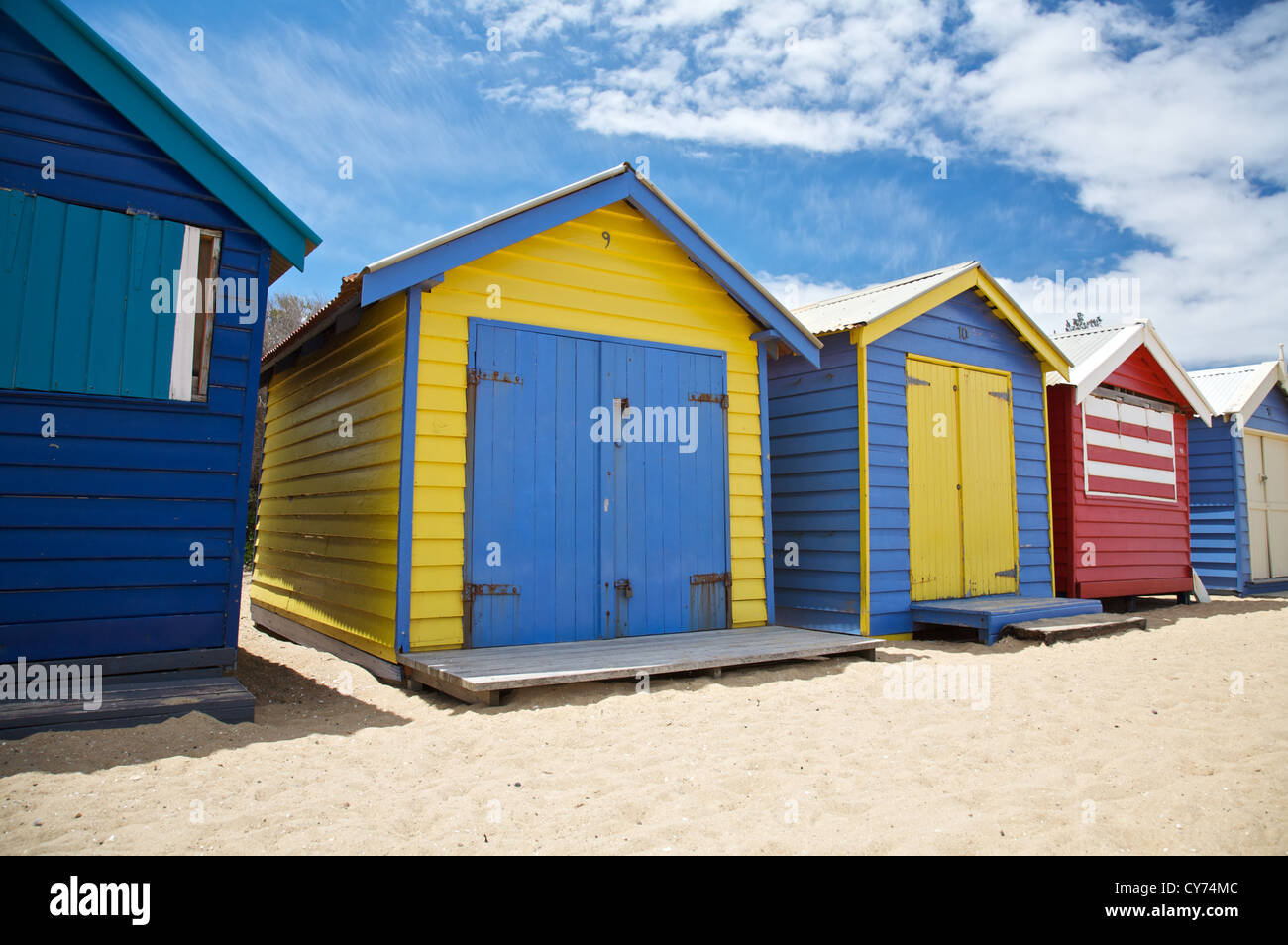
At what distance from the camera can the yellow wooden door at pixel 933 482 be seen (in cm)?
848

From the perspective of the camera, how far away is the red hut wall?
1082 centimetres

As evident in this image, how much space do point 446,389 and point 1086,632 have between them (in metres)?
6.90

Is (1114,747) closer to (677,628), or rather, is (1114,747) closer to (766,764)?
(766,764)

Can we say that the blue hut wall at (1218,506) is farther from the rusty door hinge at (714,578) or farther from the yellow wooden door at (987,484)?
the rusty door hinge at (714,578)

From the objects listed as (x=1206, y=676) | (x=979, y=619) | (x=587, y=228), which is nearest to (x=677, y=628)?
(x=979, y=619)

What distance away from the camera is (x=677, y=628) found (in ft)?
23.1

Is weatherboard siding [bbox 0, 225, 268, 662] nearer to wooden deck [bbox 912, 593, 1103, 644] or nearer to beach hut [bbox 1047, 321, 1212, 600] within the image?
wooden deck [bbox 912, 593, 1103, 644]

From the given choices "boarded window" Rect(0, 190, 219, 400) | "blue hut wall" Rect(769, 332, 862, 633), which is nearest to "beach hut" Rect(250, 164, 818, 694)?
"blue hut wall" Rect(769, 332, 862, 633)

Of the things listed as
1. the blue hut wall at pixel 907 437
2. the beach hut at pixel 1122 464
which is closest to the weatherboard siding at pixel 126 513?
the blue hut wall at pixel 907 437

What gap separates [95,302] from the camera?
4.71 m

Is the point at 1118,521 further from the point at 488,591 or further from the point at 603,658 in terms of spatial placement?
the point at 488,591

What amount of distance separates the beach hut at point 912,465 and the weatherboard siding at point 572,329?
1.06 metres

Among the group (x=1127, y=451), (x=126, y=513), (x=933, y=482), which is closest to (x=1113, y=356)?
(x=1127, y=451)

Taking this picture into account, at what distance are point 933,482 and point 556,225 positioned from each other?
4.94 metres
